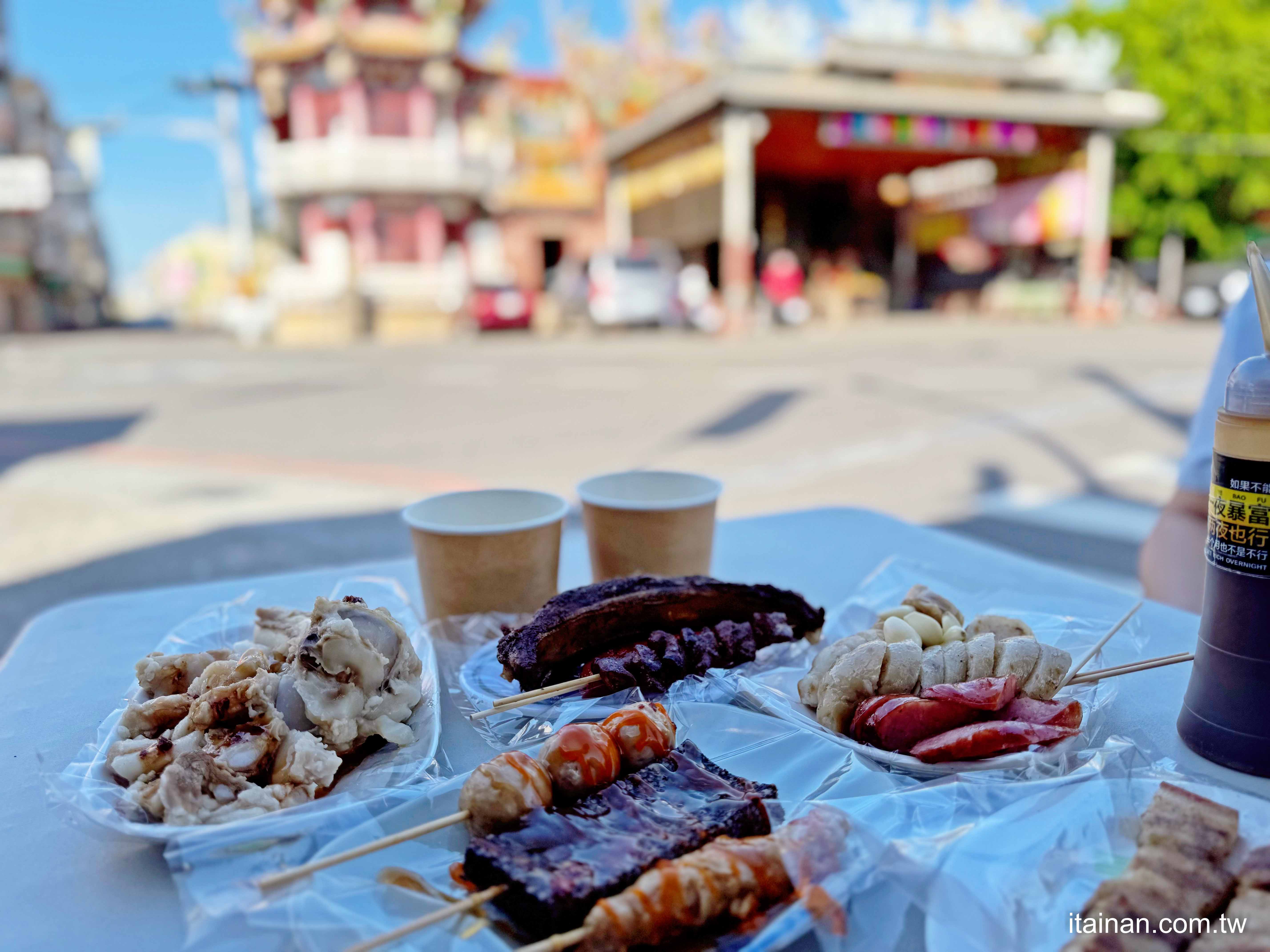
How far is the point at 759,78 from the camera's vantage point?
2061 centimetres

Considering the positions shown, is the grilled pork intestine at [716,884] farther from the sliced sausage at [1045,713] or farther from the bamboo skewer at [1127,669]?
the bamboo skewer at [1127,669]

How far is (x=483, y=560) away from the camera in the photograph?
166 cm

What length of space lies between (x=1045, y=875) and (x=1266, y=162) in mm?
33355

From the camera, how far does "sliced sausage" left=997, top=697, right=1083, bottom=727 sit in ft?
4.09

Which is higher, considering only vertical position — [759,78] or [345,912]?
[759,78]

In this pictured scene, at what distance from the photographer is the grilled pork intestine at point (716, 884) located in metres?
0.91

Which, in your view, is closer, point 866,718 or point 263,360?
point 866,718

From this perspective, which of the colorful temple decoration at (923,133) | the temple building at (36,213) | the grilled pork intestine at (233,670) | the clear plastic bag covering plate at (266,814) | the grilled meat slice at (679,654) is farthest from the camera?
the temple building at (36,213)

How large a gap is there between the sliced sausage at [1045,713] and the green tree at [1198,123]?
3195 cm

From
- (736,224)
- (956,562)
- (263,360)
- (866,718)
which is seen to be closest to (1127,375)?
(736,224)

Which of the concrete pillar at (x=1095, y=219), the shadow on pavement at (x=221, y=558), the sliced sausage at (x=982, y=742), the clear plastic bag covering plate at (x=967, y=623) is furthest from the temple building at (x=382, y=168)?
the sliced sausage at (x=982, y=742)

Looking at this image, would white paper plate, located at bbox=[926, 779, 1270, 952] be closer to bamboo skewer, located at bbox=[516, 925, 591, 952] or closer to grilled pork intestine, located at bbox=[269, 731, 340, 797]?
bamboo skewer, located at bbox=[516, 925, 591, 952]

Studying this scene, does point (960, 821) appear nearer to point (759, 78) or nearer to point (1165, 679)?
point (1165, 679)

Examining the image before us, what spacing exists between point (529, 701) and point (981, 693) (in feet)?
2.05
